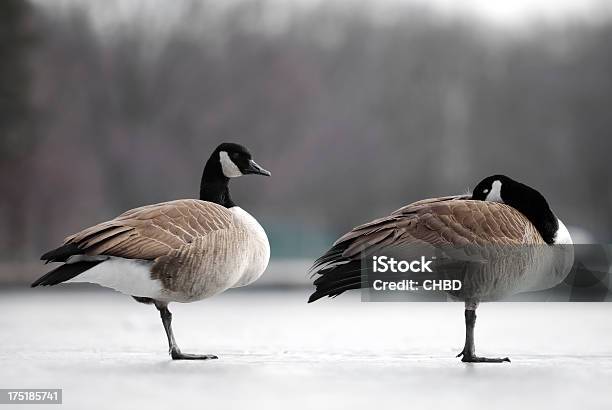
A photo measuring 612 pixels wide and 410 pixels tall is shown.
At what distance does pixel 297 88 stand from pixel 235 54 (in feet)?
9.71

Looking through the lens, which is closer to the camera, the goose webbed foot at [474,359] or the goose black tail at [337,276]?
the goose black tail at [337,276]

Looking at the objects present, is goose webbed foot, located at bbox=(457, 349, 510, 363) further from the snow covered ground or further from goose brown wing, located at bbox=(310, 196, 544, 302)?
goose brown wing, located at bbox=(310, 196, 544, 302)

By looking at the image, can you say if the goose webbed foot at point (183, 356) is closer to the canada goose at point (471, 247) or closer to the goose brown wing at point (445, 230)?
the canada goose at point (471, 247)

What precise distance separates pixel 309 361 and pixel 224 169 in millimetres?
1496

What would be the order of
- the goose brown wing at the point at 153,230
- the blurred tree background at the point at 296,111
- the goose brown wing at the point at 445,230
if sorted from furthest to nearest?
the blurred tree background at the point at 296,111
the goose brown wing at the point at 445,230
the goose brown wing at the point at 153,230

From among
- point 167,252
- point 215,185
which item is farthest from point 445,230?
point 215,185

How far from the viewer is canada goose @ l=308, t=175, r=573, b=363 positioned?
18.0ft

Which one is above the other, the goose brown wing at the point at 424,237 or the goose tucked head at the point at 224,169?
the goose tucked head at the point at 224,169

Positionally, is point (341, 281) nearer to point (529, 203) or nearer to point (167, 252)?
point (167, 252)

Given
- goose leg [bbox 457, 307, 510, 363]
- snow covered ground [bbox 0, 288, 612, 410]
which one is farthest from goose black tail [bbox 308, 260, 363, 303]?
goose leg [bbox 457, 307, 510, 363]

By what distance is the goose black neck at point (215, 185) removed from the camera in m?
6.51

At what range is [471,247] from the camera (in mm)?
5551

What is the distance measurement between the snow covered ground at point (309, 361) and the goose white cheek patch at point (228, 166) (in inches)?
45.2

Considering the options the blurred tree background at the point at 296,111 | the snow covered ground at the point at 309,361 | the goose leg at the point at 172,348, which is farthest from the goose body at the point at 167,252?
the blurred tree background at the point at 296,111
